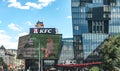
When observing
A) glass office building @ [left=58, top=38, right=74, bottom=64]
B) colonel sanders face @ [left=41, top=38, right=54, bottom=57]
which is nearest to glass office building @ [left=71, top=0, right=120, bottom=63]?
glass office building @ [left=58, top=38, right=74, bottom=64]

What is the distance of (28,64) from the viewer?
7520 inches

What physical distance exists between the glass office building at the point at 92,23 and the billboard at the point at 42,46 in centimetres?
860

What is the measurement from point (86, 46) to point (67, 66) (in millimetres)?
17753

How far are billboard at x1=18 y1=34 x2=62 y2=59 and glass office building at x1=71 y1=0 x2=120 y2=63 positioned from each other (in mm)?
8597

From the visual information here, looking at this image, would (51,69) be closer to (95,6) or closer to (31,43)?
(31,43)

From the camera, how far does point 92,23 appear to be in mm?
177500

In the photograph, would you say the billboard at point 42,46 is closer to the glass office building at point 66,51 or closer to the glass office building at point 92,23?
the glass office building at point 66,51

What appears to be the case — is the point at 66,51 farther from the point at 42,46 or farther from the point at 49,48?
the point at 42,46

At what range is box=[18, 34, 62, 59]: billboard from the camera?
577ft

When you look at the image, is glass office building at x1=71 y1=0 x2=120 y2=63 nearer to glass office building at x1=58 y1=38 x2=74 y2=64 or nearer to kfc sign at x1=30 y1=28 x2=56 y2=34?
glass office building at x1=58 y1=38 x2=74 y2=64

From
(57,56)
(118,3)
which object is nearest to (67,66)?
(57,56)

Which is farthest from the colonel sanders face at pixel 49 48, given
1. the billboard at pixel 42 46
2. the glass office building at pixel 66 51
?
the glass office building at pixel 66 51

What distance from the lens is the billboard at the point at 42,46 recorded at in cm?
17575

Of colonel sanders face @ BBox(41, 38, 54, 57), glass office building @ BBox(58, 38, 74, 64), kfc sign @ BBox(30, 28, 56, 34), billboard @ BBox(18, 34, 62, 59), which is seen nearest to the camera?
billboard @ BBox(18, 34, 62, 59)
